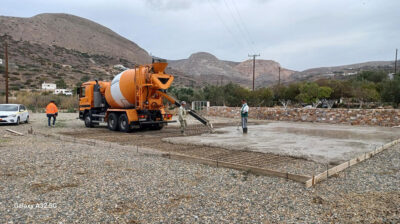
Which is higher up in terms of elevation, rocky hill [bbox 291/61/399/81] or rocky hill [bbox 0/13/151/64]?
rocky hill [bbox 0/13/151/64]

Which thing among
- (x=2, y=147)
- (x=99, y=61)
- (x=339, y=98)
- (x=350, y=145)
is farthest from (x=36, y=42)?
(x=350, y=145)

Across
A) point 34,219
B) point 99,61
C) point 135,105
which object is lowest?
point 34,219

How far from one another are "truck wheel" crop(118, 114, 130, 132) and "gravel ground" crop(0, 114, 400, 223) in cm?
716

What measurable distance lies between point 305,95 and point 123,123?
23818 mm

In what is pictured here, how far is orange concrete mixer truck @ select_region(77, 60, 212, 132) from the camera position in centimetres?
1491

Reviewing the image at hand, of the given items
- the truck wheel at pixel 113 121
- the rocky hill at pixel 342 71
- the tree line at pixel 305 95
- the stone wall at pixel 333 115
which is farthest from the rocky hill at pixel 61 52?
the stone wall at pixel 333 115

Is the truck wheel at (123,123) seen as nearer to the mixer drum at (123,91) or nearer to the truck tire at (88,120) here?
the mixer drum at (123,91)

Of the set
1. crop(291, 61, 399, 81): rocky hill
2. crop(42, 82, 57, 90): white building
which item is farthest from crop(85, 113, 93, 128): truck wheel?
crop(291, 61, 399, 81): rocky hill

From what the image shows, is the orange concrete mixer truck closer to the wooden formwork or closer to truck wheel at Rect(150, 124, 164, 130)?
truck wheel at Rect(150, 124, 164, 130)

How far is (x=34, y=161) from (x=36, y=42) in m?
76.7

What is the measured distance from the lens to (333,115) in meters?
22.2

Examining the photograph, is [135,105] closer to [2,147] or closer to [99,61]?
[2,147]

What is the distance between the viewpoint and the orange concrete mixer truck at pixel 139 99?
14914 millimetres

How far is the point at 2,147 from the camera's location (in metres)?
10.3
